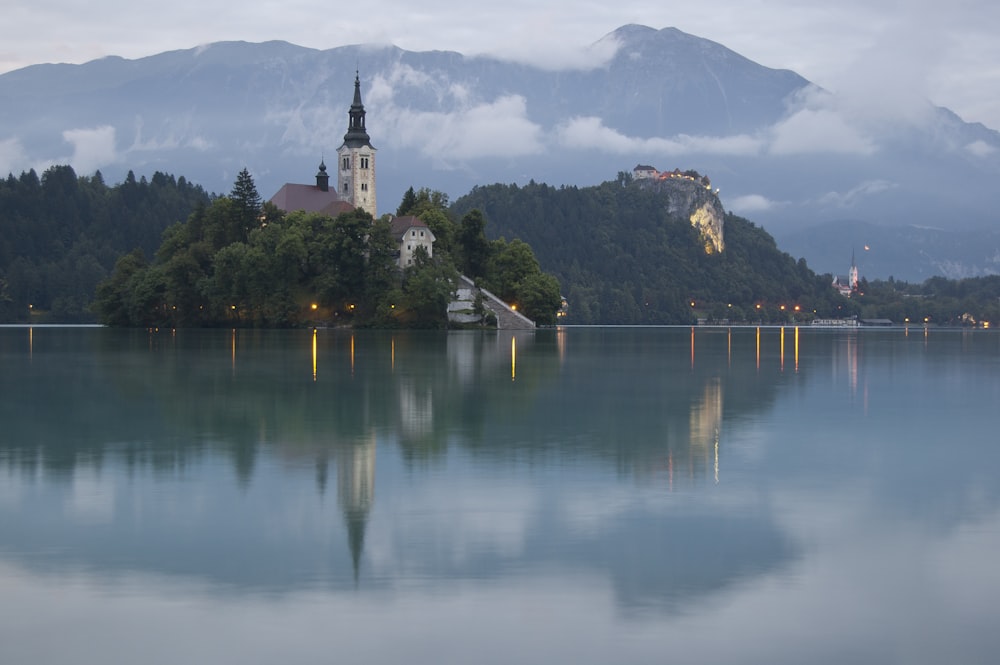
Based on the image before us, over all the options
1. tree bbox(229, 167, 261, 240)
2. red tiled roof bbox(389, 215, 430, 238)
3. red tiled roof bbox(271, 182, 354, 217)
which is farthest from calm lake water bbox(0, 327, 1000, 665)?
red tiled roof bbox(271, 182, 354, 217)

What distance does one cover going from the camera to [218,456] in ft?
79.2

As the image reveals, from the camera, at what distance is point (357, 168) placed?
168m

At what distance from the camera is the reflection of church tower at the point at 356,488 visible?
1606cm

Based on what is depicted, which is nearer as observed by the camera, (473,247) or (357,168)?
(473,247)

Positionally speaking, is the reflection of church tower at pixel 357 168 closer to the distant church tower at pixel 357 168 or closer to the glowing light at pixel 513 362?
the distant church tower at pixel 357 168

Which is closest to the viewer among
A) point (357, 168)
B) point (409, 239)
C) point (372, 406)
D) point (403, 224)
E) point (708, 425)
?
point (708, 425)

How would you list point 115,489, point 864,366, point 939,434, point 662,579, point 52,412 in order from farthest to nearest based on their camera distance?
point 864,366 → point 52,412 → point 939,434 → point 115,489 → point 662,579

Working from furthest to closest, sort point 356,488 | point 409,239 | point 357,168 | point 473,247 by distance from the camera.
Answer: point 357,168
point 473,247
point 409,239
point 356,488

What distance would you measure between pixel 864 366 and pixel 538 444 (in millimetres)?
42806

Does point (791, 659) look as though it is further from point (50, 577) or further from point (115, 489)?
point (115, 489)

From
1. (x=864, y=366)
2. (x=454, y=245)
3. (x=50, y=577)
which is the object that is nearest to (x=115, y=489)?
(x=50, y=577)

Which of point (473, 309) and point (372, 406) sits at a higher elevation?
point (473, 309)

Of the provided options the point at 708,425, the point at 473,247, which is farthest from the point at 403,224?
the point at 708,425

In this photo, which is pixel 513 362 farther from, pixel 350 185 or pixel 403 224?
pixel 350 185
